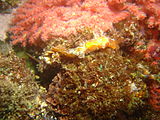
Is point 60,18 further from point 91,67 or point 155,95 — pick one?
point 155,95

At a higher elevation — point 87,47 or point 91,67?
point 87,47

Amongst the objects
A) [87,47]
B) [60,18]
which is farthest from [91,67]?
[60,18]

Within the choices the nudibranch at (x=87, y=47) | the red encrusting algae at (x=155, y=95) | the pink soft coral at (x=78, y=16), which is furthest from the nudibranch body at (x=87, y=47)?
the red encrusting algae at (x=155, y=95)

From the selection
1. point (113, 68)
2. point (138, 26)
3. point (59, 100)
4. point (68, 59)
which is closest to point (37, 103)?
point (59, 100)

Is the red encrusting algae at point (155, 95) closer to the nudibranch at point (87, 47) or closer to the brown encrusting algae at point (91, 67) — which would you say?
the brown encrusting algae at point (91, 67)

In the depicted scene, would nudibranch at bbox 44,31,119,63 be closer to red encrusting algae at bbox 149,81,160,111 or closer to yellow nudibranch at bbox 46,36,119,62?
yellow nudibranch at bbox 46,36,119,62

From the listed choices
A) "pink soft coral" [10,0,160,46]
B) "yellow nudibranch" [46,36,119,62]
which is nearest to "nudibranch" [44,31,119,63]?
"yellow nudibranch" [46,36,119,62]

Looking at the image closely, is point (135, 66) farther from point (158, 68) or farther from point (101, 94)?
point (101, 94)

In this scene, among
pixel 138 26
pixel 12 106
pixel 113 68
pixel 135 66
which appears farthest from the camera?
pixel 138 26

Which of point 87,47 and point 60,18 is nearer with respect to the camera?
point 87,47

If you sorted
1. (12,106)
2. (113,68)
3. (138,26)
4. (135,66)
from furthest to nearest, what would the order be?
(138,26)
(135,66)
(113,68)
(12,106)

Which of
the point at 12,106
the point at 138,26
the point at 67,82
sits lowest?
the point at 12,106
